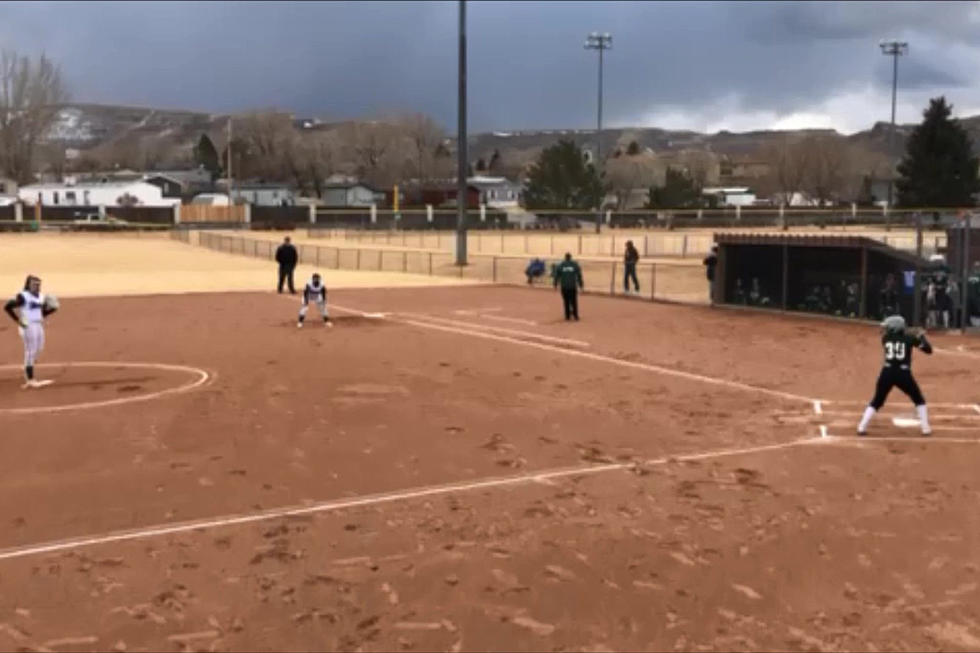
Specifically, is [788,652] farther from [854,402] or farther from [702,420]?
[854,402]

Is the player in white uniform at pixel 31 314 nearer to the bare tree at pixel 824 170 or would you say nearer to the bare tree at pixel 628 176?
the bare tree at pixel 824 170

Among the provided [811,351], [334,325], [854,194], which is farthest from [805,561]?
[854,194]

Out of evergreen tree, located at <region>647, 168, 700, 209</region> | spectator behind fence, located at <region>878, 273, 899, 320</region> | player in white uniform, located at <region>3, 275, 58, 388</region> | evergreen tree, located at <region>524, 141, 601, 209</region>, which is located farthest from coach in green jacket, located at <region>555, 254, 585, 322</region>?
evergreen tree, located at <region>647, 168, 700, 209</region>

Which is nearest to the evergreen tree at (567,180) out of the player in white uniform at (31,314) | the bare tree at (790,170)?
the bare tree at (790,170)

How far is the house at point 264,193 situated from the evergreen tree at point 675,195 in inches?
1793

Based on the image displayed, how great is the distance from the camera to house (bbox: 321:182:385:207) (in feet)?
488

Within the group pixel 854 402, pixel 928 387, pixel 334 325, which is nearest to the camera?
pixel 854 402

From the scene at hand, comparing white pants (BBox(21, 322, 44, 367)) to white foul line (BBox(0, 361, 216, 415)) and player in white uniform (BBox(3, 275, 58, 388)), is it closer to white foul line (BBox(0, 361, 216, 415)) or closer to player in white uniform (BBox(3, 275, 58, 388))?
player in white uniform (BBox(3, 275, 58, 388))

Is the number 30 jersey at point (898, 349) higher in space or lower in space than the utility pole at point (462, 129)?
lower

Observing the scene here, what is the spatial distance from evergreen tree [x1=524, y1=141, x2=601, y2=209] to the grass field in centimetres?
9631

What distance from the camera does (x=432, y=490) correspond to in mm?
11664

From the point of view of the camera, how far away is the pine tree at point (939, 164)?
96938 millimetres

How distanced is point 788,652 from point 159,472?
7656mm

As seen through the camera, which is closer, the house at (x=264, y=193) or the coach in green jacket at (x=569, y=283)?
the coach in green jacket at (x=569, y=283)
